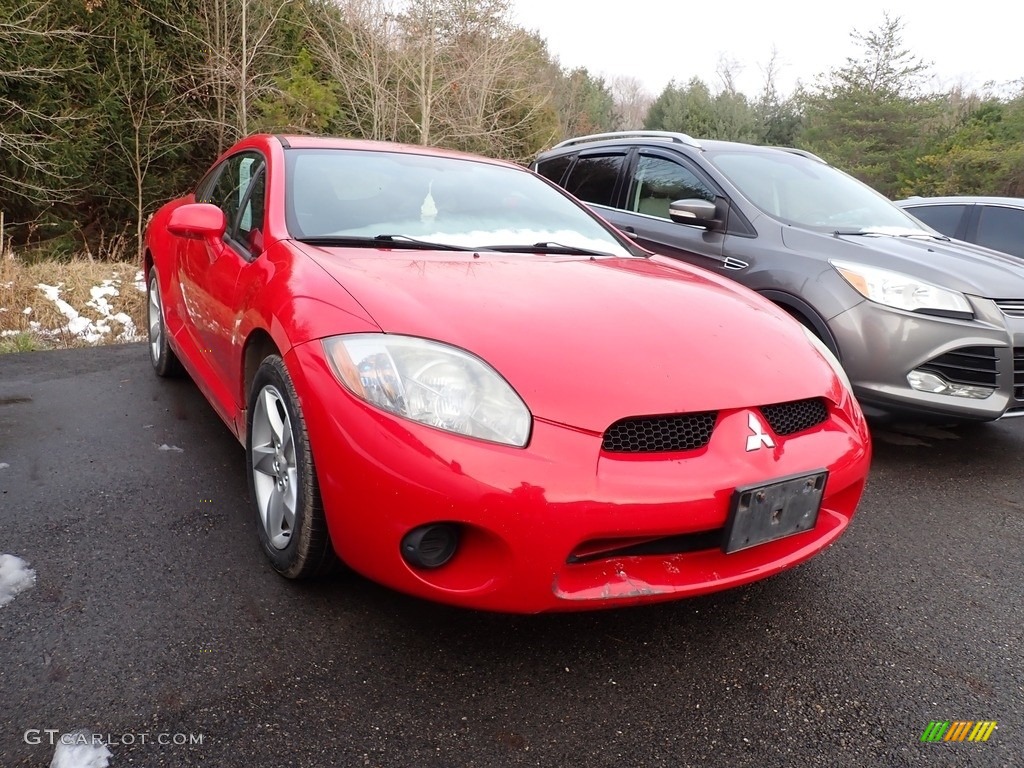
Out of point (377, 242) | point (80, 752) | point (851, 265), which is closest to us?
point (80, 752)

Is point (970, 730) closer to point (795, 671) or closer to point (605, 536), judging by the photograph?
point (795, 671)

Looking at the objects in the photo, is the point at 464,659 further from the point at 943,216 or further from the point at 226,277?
the point at 943,216

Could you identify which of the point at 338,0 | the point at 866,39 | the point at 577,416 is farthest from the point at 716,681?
the point at 866,39

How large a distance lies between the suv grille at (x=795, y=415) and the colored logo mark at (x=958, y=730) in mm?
742

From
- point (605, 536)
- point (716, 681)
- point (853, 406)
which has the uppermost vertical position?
point (853, 406)

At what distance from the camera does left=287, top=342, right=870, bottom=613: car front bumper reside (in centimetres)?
154

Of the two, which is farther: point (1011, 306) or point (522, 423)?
point (1011, 306)

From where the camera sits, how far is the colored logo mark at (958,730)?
1565mm

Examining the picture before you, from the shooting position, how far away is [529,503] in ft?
5.02

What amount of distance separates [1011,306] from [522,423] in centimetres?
288

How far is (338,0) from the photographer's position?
1806 centimetres

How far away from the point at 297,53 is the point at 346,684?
1828cm

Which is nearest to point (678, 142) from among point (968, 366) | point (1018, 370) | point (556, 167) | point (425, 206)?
point (556, 167)

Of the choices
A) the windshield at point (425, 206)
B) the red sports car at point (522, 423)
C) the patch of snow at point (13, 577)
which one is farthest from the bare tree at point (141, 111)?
the red sports car at point (522, 423)
